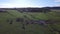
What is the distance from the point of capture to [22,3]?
104cm

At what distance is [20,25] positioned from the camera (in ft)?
3.24

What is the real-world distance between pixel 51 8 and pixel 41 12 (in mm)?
113

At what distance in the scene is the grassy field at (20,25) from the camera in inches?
37.2

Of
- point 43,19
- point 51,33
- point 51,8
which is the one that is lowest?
point 51,33

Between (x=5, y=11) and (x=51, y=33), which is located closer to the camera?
(x=51, y=33)

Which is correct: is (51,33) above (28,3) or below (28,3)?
below

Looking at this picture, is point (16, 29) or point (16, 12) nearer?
point (16, 29)

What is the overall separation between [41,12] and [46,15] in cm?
6

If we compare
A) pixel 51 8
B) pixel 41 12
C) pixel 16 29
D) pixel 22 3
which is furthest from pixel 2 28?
pixel 51 8

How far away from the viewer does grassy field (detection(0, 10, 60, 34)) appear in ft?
3.10

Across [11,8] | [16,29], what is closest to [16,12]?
[11,8]

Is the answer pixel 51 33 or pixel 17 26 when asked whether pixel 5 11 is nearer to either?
pixel 17 26

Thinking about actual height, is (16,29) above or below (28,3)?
below

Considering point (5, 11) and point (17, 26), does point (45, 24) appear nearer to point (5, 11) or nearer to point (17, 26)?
point (17, 26)
